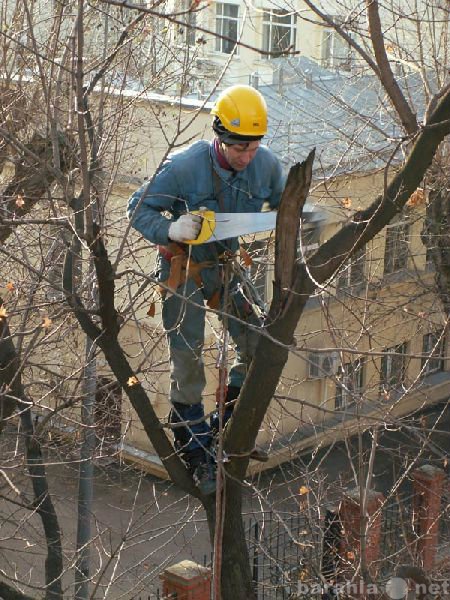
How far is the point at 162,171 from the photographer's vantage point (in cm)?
550

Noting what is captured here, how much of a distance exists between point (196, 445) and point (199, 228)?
1.23 metres

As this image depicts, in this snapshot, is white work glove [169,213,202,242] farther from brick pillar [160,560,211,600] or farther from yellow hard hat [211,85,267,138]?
brick pillar [160,560,211,600]

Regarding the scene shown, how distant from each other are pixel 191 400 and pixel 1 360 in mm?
3711

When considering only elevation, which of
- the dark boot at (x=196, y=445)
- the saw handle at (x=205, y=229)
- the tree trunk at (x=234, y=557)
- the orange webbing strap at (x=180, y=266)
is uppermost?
the saw handle at (x=205, y=229)

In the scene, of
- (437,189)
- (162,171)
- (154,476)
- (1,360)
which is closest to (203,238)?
(162,171)

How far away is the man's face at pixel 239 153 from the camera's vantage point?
Answer: 17.6ft

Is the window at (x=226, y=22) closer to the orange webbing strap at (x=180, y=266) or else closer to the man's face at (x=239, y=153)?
the man's face at (x=239, y=153)

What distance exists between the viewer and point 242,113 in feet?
17.4

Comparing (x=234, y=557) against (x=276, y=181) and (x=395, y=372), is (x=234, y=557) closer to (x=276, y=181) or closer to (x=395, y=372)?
(x=276, y=181)

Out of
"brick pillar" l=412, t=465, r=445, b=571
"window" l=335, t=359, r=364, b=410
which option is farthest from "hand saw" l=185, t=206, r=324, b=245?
"brick pillar" l=412, t=465, r=445, b=571

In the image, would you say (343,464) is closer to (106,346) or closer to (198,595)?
(198,595)

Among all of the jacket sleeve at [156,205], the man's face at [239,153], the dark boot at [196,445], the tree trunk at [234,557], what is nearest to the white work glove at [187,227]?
the jacket sleeve at [156,205]

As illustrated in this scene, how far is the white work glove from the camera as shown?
16.9 ft

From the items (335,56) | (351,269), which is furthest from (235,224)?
(335,56)
